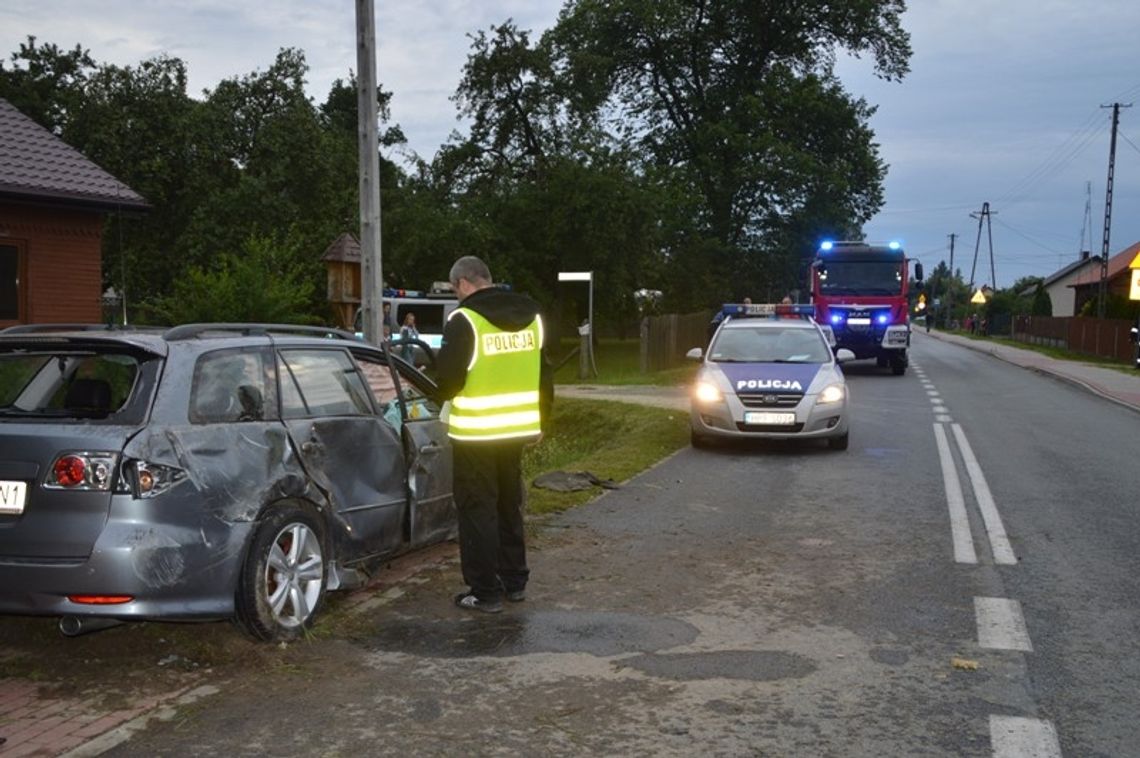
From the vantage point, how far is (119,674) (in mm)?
4961

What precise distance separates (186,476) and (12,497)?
74cm

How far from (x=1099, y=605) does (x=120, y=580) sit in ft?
17.2

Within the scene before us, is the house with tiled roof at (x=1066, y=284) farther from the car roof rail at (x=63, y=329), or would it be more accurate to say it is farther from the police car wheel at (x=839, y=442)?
the car roof rail at (x=63, y=329)

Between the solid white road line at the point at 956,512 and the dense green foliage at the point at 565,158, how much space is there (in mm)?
18590

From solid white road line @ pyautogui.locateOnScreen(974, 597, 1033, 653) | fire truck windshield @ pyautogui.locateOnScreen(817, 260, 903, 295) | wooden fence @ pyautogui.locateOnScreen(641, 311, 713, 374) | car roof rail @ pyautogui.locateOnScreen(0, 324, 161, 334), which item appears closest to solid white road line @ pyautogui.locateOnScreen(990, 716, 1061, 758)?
solid white road line @ pyautogui.locateOnScreen(974, 597, 1033, 653)

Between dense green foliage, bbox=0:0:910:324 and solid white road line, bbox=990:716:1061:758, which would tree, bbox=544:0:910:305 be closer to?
dense green foliage, bbox=0:0:910:324

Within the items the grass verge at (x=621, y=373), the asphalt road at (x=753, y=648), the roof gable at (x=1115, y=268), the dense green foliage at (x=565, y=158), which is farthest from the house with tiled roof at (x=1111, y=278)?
the asphalt road at (x=753, y=648)

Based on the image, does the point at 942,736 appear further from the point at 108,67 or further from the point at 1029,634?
the point at 108,67

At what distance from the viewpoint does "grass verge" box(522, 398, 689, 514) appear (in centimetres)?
1036

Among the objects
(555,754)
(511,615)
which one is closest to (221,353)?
(511,615)

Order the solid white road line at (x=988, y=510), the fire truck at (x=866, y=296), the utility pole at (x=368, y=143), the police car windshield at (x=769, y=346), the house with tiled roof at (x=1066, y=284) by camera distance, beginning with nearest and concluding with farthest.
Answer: the solid white road line at (x=988, y=510)
the utility pole at (x=368, y=143)
the police car windshield at (x=769, y=346)
the fire truck at (x=866, y=296)
the house with tiled roof at (x=1066, y=284)

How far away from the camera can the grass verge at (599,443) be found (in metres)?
10.4

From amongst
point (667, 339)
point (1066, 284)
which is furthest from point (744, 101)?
point (1066, 284)

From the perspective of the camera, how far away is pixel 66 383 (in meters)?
5.20
